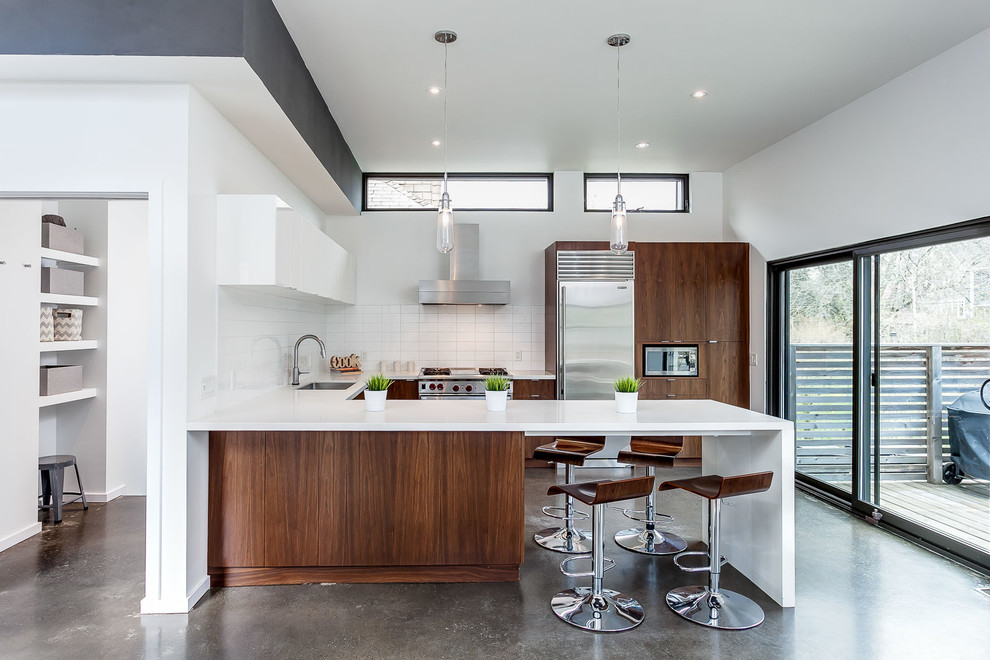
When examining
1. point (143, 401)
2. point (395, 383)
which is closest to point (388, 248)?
point (395, 383)

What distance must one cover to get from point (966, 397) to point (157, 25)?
15.1ft

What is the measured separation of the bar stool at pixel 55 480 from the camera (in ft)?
13.3

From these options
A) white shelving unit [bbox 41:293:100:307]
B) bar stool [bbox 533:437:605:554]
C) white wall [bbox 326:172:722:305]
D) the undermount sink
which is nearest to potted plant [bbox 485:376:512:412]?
bar stool [bbox 533:437:605:554]

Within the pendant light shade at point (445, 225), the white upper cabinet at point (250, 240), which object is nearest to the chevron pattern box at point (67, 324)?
the white upper cabinet at point (250, 240)

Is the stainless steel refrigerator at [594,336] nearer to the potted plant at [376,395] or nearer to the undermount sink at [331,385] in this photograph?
the undermount sink at [331,385]

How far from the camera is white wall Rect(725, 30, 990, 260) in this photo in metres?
3.34

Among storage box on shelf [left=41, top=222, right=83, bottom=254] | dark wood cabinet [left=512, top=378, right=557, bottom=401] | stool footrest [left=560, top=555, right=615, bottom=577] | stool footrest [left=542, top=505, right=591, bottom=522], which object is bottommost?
stool footrest [left=560, top=555, right=615, bottom=577]

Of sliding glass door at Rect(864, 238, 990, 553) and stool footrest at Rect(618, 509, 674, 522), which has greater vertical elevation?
sliding glass door at Rect(864, 238, 990, 553)

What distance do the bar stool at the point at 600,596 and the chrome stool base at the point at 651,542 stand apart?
2.27ft

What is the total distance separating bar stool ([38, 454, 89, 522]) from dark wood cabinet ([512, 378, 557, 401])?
3446mm

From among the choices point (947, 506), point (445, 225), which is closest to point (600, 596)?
point (445, 225)

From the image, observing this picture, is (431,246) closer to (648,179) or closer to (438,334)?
(438,334)

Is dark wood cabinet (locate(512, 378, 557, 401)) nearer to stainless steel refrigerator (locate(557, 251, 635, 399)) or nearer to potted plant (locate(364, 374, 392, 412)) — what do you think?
stainless steel refrigerator (locate(557, 251, 635, 399))

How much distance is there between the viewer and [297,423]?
115 inches
